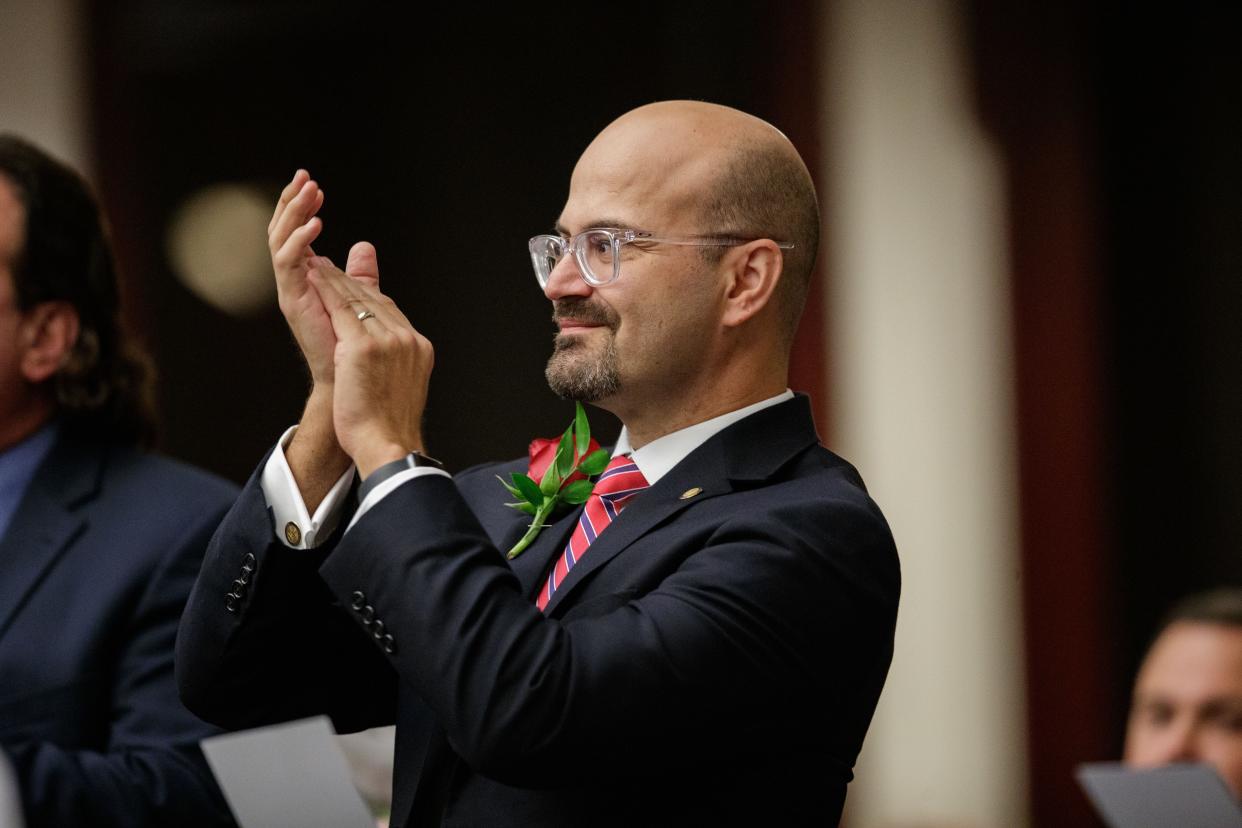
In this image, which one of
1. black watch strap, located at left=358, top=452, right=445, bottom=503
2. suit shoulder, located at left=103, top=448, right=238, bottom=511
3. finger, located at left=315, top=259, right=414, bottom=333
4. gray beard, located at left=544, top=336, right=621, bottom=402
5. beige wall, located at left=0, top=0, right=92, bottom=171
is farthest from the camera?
beige wall, located at left=0, top=0, right=92, bottom=171

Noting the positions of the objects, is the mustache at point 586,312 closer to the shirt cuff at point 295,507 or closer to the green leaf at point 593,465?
the green leaf at point 593,465

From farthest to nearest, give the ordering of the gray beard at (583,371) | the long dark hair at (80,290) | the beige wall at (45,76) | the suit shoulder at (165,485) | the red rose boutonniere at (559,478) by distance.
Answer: the beige wall at (45,76) → the long dark hair at (80,290) → the suit shoulder at (165,485) → the red rose boutonniere at (559,478) → the gray beard at (583,371)

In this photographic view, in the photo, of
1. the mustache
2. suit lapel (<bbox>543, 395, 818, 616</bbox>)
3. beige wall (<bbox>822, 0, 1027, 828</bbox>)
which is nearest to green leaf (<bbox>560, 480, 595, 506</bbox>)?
suit lapel (<bbox>543, 395, 818, 616</bbox>)

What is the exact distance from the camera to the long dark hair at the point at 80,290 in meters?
2.85

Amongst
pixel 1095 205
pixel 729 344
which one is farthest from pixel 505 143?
pixel 729 344

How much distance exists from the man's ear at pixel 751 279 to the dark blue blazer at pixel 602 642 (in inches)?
5.3

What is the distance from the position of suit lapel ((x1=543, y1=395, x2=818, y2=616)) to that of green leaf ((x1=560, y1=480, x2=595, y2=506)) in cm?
10

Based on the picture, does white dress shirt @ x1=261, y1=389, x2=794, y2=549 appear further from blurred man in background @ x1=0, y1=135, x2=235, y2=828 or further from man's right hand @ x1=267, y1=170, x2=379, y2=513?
blurred man in background @ x1=0, y1=135, x2=235, y2=828

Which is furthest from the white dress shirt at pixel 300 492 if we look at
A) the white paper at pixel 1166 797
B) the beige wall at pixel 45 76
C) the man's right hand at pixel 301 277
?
the beige wall at pixel 45 76

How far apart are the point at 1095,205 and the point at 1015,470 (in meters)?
0.77

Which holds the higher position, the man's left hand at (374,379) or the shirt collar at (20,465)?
the man's left hand at (374,379)

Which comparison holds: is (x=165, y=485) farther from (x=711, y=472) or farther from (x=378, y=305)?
(x=711, y=472)

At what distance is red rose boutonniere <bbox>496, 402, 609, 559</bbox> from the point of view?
218 centimetres

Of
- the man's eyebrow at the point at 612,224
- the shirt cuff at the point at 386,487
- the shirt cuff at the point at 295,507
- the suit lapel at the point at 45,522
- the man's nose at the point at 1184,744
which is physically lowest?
the man's nose at the point at 1184,744
